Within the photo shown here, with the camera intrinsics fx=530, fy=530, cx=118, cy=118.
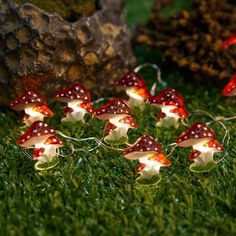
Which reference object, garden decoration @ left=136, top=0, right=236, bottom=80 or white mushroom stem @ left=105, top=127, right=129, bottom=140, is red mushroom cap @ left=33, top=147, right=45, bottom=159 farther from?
garden decoration @ left=136, top=0, right=236, bottom=80

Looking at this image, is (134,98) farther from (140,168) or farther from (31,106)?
(140,168)

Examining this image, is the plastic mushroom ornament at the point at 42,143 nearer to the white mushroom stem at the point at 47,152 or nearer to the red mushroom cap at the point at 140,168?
the white mushroom stem at the point at 47,152

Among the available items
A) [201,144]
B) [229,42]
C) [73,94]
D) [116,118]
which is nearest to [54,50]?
[73,94]

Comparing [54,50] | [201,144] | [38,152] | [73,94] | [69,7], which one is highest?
[69,7]

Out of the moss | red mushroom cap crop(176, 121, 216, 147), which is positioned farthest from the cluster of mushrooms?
the moss

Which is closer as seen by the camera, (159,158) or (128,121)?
(159,158)

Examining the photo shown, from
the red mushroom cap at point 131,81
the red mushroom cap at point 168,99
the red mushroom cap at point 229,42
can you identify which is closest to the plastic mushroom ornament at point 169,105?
the red mushroom cap at point 168,99

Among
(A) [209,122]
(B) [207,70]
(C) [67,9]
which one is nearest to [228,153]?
(A) [209,122]
